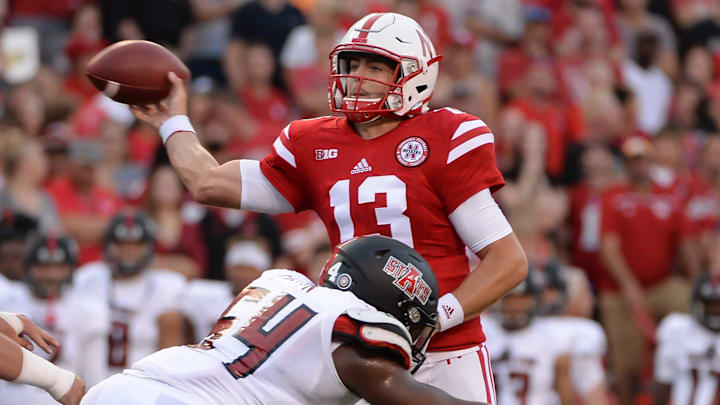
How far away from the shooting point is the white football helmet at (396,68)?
4.21 metres

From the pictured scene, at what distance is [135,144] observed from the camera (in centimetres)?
909

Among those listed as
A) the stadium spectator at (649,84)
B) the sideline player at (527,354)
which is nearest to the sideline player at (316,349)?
the sideline player at (527,354)

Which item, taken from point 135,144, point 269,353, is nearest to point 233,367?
point 269,353

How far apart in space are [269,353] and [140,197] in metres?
5.34

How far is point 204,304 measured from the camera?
7828 mm

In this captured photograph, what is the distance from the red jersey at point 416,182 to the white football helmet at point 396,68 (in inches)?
3.4

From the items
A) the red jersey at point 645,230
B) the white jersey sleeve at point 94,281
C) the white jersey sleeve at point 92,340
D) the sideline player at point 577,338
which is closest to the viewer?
the white jersey sleeve at point 92,340

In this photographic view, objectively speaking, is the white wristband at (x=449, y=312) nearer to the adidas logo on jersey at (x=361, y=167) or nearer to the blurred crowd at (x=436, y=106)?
the adidas logo on jersey at (x=361, y=167)

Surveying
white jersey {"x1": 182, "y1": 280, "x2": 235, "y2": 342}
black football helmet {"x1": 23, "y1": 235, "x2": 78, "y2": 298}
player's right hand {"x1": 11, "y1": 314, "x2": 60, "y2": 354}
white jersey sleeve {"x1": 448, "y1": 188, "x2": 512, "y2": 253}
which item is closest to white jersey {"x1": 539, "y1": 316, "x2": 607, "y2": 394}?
white jersey {"x1": 182, "y1": 280, "x2": 235, "y2": 342}

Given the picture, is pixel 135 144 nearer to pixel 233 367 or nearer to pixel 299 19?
pixel 299 19

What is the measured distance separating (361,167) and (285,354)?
98 centimetres

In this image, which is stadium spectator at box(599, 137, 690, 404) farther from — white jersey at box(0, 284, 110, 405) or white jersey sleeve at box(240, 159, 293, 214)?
white jersey sleeve at box(240, 159, 293, 214)

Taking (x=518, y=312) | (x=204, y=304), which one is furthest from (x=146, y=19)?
(x=518, y=312)

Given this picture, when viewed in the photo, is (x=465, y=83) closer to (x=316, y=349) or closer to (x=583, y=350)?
(x=583, y=350)
